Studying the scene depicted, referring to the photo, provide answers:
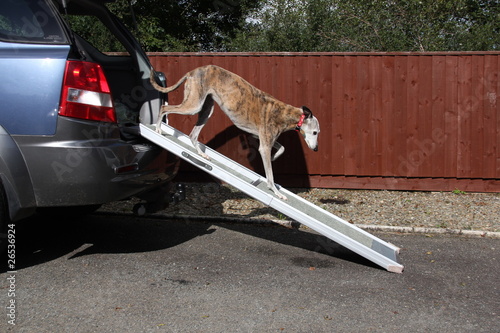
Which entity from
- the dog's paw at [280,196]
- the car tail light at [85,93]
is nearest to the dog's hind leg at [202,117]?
the dog's paw at [280,196]

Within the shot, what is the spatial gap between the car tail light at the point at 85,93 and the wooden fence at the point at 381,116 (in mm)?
5131

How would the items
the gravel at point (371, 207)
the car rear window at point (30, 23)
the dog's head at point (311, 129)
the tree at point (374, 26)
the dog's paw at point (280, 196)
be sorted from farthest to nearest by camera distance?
1. the tree at point (374, 26)
2. the gravel at point (371, 207)
3. the dog's head at point (311, 129)
4. the dog's paw at point (280, 196)
5. the car rear window at point (30, 23)

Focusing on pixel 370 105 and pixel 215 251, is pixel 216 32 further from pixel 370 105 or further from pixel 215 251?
pixel 215 251

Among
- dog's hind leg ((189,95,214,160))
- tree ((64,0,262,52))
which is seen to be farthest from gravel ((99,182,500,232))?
→ tree ((64,0,262,52))

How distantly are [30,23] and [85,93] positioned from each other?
2.66 ft

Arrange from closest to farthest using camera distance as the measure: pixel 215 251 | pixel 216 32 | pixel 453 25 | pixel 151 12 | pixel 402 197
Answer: pixel 215 251 < pixel 402 197 < pixel 453 25 < pixel 151 12 < pixel 216 32

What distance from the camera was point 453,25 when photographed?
44.2ft

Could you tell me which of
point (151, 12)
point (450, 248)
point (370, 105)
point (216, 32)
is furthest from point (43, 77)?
point (216, 32)

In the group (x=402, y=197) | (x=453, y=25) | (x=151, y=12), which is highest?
(x=151, y=12)

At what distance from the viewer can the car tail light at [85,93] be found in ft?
15.0

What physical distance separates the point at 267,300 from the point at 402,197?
539 centimetres

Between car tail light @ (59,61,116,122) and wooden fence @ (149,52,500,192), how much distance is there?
513 cm

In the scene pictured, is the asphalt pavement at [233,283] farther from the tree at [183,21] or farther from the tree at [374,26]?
the tree at [183,21]

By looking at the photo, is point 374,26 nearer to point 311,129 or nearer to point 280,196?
point 311,129
